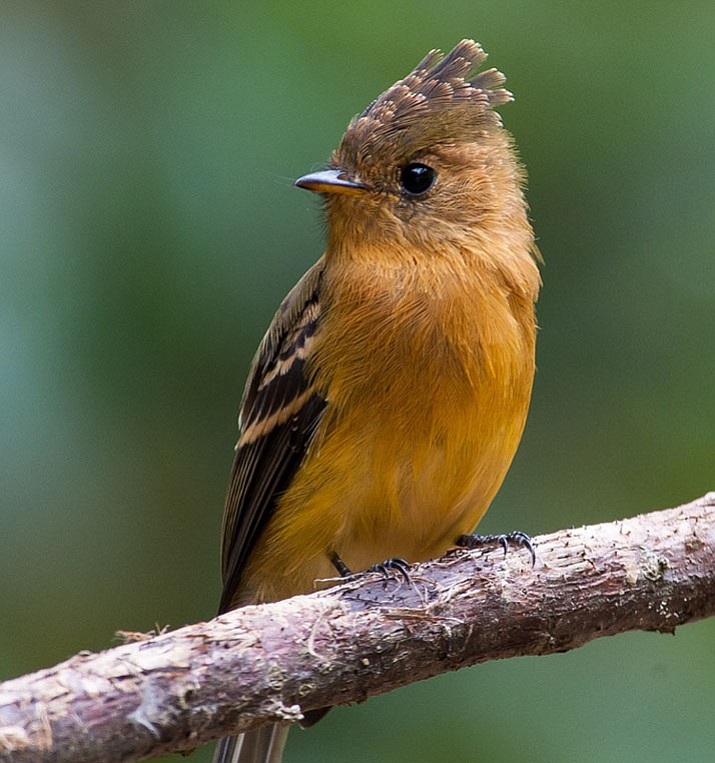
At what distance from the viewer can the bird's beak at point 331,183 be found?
354 centimetres

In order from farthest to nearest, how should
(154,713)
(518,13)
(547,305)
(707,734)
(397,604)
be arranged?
1. (547,305)
2. (518,13)
3. (707,734)
4. (397,604)
5. (154,713)

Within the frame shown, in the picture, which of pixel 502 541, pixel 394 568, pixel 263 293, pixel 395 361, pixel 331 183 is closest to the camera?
pixel 394 568

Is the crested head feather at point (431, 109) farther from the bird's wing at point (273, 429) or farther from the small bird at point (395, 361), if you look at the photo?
the bird's wing at point (273, 429)

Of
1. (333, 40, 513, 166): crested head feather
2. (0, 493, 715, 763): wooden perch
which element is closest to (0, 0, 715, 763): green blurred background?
(333, 40, 513, 166): crested head feather

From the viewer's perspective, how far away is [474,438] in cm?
345

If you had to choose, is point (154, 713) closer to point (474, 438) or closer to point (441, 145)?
point (474, 438)

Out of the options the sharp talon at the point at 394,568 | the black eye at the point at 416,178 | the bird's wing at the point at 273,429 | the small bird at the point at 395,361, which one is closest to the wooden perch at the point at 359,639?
the sharp talon at the point at 394,568

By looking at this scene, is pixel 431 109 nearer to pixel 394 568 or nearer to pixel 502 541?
pixel 502 541

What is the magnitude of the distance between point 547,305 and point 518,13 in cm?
84

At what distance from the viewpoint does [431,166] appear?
3818mm

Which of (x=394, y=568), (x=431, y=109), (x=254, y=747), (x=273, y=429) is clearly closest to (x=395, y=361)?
(x=273, y=429)

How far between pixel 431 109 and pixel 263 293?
73cm

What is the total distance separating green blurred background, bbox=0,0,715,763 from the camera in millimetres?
3396

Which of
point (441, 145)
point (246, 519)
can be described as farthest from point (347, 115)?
point (246, 519)
